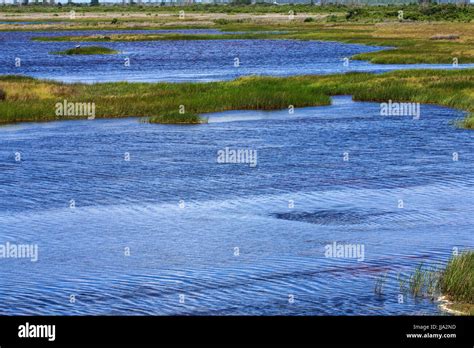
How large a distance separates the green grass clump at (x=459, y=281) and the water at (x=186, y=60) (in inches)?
2046

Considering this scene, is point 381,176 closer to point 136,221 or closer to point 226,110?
point 136,221

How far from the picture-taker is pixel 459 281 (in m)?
19.5

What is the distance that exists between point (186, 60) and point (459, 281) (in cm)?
8095

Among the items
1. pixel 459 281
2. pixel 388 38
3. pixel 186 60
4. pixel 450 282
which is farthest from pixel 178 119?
pixel 388 38

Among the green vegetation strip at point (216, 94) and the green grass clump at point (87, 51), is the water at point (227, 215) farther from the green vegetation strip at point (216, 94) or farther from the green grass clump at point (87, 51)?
the green grass clump at point (87, 51)

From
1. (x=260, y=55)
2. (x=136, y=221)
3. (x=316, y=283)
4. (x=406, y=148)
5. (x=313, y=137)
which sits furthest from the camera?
(x=260, y=55)

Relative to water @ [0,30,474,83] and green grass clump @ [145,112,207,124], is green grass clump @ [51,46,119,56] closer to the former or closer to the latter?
water @ [0,30,474,83]

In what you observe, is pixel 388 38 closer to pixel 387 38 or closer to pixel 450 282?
pixel 387 38

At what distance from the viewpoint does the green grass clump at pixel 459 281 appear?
1917cm

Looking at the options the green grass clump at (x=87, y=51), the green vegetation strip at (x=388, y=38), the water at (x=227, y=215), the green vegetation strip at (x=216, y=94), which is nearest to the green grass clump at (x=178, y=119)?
the green vegetation strip at (x=216, y=94)

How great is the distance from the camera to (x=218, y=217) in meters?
27.9
